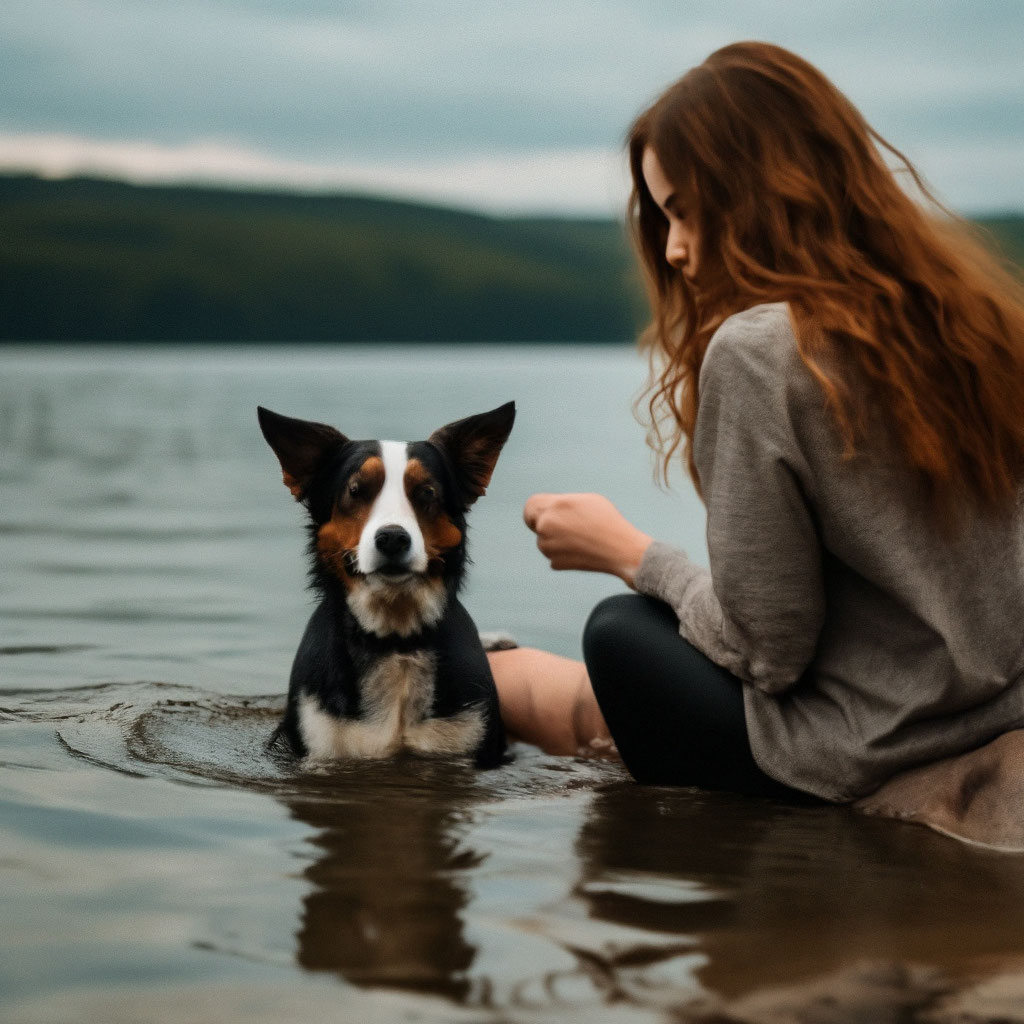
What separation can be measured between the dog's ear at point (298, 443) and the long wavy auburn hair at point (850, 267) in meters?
1.50

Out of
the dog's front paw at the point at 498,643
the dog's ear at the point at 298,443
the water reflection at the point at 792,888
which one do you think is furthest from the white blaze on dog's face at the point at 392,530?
the dog's front paw at the point at 498,643

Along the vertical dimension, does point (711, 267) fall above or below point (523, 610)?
above

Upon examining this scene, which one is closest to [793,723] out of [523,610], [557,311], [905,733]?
[905,733]

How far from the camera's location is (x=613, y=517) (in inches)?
157

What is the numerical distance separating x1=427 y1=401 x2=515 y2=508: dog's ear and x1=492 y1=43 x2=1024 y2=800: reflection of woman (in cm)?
112

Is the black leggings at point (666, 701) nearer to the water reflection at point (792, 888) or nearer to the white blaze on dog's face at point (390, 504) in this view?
the water reflection at point (792, 888)

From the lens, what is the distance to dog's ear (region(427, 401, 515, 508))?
4629 mm

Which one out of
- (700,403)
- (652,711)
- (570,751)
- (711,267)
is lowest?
(570,751)

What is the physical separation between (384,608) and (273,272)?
123 m

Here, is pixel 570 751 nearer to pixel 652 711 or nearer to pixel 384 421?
pixel 652 711

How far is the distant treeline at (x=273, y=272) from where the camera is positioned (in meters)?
112

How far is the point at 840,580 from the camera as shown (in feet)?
11.5

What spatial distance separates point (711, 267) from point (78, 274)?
11526 centimetres

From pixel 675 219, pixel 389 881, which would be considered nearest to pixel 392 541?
pixel 675 219
